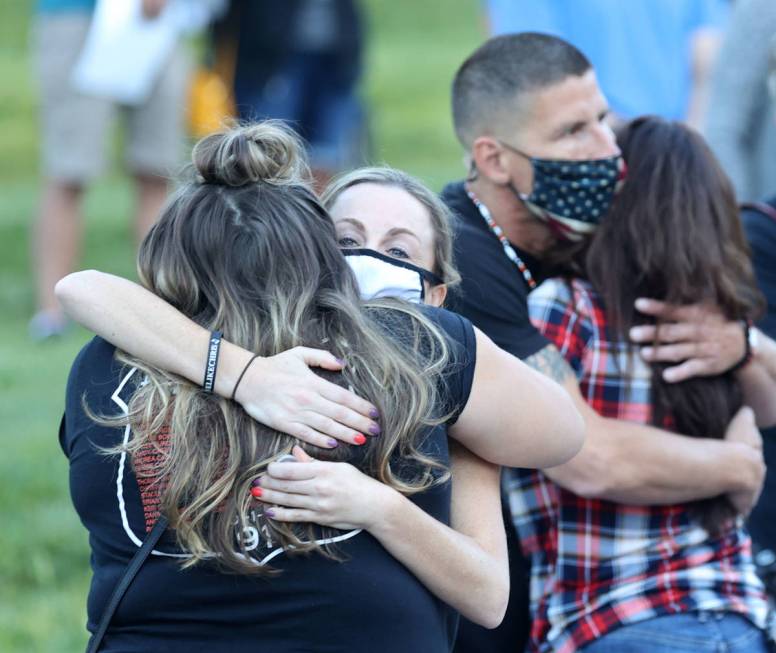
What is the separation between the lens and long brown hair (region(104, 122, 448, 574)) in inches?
86.8

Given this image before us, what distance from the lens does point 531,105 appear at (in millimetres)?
3373

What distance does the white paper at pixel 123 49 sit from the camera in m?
6.64

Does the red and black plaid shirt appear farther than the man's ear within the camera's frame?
No

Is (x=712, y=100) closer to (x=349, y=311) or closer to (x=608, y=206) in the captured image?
(x=608, y=206)

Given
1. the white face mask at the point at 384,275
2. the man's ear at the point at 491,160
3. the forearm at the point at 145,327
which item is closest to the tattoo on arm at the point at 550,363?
the white face mask at the point at 384,275

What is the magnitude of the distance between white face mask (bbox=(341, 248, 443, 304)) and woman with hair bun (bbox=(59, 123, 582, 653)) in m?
0.16

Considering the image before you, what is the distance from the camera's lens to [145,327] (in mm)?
2334

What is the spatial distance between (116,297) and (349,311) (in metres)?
0.43

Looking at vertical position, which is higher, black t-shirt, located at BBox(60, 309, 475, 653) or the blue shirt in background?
the blue shirt in background

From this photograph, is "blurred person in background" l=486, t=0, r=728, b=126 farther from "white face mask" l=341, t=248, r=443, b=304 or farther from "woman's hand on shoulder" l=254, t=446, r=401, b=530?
"woman's hand on shoulder" l=254, t=446, r=401, b=530

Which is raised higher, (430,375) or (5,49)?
(430,375)

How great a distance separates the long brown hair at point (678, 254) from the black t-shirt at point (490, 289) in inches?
8.0

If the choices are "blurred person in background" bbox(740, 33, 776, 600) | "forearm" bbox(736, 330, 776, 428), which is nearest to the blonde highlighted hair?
"forearm" bbox(736, 330, 776, 428)

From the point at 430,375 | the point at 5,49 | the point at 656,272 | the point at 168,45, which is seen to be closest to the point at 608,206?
the point at 656,272
